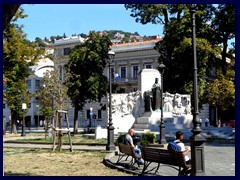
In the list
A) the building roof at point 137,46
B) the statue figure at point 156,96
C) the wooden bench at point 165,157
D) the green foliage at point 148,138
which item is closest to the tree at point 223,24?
the statue figure at point 156,96

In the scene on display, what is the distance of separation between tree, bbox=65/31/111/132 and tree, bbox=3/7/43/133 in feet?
15.8

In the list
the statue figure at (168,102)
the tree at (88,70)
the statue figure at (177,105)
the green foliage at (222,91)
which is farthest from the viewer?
the green foliage at (222,91)

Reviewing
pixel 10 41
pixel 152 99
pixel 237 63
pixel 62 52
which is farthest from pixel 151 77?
pixel 62 52

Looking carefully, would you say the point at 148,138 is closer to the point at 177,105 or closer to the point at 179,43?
the point at 177,105

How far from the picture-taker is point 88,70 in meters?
38.4

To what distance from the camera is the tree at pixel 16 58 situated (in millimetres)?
29898

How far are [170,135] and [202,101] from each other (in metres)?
14.6

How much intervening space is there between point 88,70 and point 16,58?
9.43 m

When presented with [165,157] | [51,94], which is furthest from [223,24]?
[165,157]

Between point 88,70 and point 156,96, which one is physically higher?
point 88,70

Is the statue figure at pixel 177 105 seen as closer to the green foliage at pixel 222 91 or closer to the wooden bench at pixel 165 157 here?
the green foliage at pixel 222 91

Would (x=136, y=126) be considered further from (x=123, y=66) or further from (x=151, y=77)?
(x=123, y=66)

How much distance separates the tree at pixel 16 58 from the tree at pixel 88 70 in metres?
4.81

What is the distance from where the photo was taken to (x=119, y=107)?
3209cm
